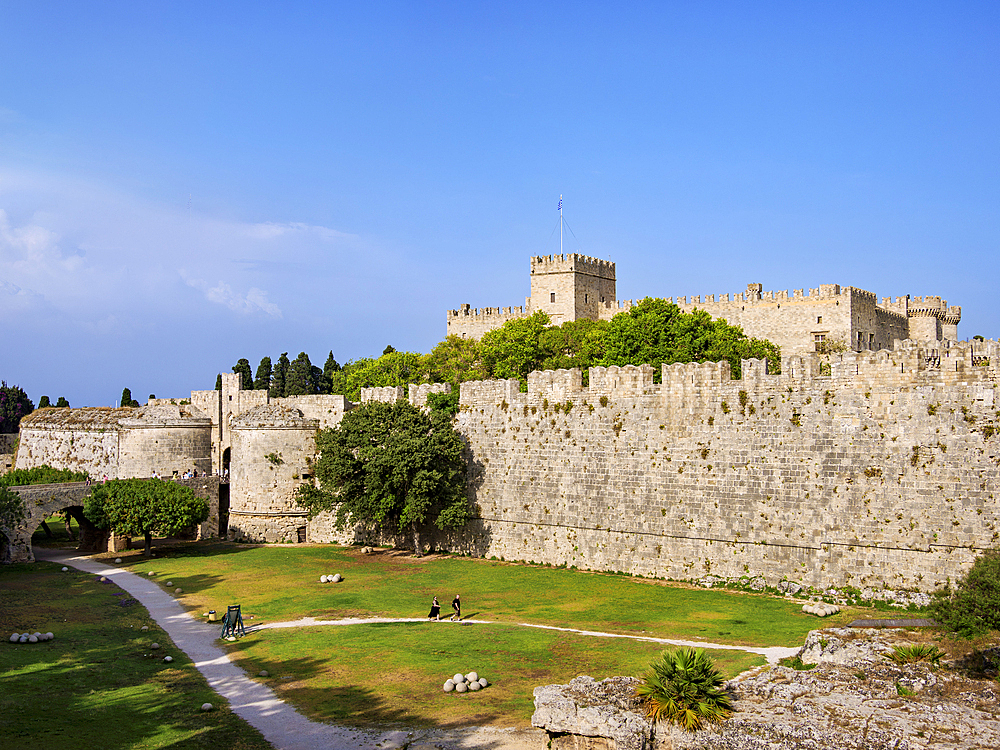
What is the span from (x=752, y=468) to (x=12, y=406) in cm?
7466

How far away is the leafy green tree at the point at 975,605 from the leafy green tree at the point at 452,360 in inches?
1732

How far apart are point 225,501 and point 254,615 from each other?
20.8 metres

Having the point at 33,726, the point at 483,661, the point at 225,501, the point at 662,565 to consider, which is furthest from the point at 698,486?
the point at 225,501

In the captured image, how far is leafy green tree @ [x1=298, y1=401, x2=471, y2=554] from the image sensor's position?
3238 cm

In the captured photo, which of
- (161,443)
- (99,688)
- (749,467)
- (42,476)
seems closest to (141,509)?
(161,443)

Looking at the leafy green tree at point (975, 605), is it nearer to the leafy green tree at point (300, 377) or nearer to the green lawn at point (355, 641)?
the green lawn at point (355, 641)

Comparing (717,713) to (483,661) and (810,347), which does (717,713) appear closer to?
(483,661)

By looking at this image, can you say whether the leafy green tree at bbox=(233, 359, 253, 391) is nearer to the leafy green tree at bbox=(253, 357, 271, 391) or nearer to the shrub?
the leafy green tree at bbox=(253, 357, 271, 391)

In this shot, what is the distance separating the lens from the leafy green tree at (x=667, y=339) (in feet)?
155

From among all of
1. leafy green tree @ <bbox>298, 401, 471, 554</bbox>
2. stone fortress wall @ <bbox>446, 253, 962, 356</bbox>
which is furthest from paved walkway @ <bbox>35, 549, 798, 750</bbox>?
stone fortress wall @ <bbox>446, 253, 962, 356</bbox>

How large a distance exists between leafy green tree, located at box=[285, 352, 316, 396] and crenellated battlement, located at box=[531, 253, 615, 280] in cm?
2446

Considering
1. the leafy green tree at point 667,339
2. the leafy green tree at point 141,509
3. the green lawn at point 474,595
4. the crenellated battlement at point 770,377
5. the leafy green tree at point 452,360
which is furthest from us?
the leafy green tree at point 452,360

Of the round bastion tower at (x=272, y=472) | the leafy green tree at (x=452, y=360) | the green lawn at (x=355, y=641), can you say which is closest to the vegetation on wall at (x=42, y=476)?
the round bastion tower at (x=272, y=472)

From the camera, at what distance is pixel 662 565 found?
28.2 m
